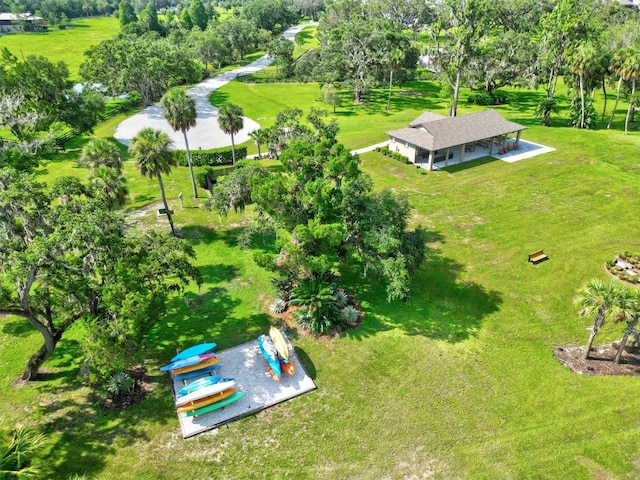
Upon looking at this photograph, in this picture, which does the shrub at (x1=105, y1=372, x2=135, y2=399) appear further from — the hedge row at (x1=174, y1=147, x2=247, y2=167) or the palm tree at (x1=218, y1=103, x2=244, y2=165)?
the hedge row at (x1=174, y1=147, x2=247, y2=167)

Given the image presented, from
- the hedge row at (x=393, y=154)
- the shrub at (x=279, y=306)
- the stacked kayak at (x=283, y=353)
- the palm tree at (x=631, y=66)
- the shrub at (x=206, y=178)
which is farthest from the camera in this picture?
the hedge row at (x=393, y=154)

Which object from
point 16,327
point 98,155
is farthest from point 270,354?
point 98,155

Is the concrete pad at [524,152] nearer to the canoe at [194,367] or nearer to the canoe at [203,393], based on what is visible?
the canoe at [194,367]

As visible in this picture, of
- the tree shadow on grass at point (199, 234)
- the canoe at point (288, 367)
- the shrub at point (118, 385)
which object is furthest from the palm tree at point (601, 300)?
the tree shadow on grass at point (199, 234)

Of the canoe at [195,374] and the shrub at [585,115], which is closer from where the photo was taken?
the canoe at [195,374]

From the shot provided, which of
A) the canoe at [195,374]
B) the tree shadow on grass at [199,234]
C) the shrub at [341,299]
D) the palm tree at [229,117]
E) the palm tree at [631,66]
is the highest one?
the palm tree at [631,66]

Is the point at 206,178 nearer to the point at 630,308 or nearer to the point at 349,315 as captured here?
the point at 349,315

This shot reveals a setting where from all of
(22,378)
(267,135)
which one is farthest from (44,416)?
(267,135)

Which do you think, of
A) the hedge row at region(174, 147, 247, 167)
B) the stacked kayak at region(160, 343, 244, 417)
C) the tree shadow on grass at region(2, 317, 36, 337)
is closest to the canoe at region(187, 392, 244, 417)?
the stacked kayak at region(160, 343, 244, 417)

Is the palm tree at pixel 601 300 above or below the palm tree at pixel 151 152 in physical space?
below
